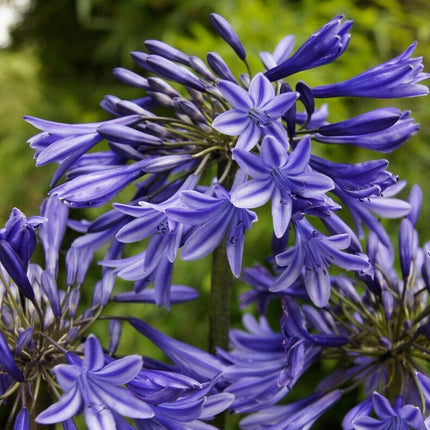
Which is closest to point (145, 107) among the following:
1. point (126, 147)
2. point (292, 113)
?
point (126, 147)

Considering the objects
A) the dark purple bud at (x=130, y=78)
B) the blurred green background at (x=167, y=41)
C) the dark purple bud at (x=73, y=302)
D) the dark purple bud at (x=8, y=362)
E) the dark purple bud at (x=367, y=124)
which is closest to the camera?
the dark purple bud at (x=8, y=362)

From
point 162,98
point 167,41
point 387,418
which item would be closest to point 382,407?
point 387,418

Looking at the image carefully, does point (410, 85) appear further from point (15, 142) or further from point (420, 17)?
point (15, 142)

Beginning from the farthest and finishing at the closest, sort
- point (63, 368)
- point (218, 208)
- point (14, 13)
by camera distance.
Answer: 1. point (14, 13)
2. point (218, 208)
3. point (63, 368)

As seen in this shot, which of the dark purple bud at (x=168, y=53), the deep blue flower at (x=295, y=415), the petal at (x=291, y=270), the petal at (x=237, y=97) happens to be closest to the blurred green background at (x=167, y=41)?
the deep blue flower at (x=295, y=415)

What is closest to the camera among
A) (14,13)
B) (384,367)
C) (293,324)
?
(293,324)

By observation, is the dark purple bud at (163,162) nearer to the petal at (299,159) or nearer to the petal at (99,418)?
the petal at (299,159)

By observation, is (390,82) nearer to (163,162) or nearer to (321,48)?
(321,48)
